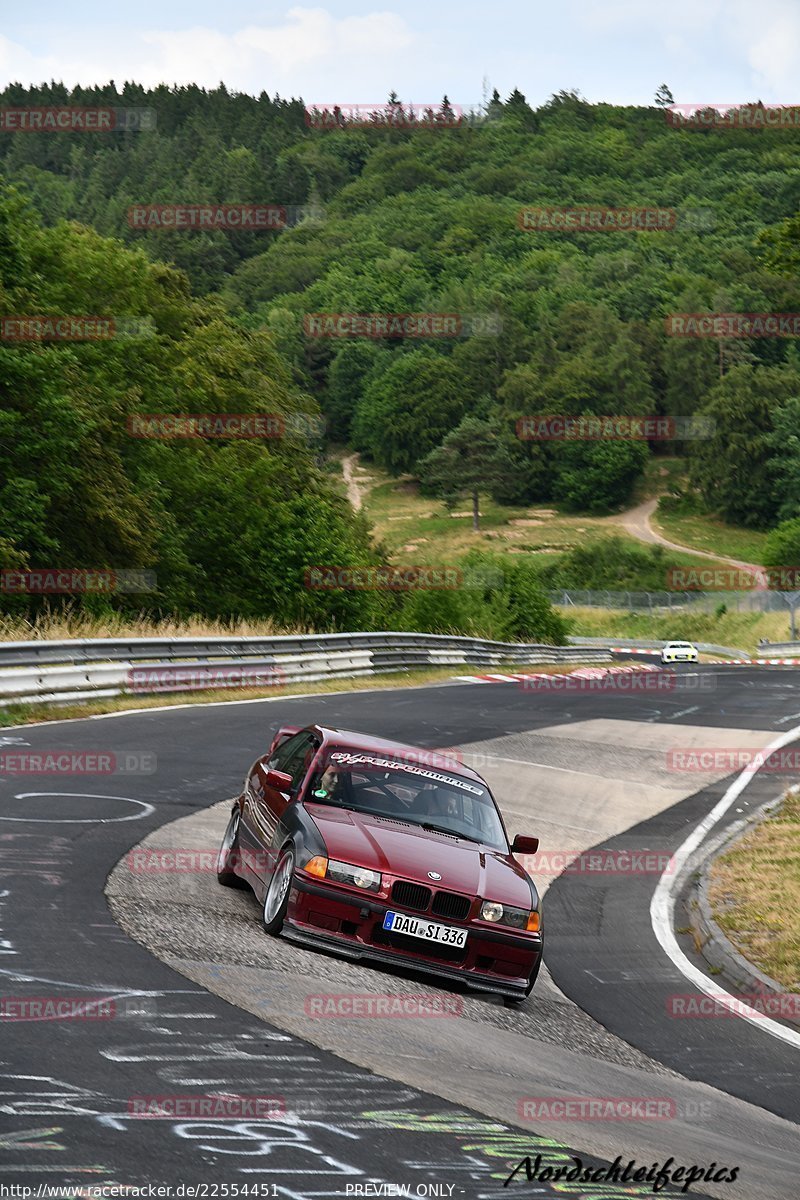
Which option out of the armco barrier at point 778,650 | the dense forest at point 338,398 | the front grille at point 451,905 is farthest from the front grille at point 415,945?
the armco barrier at point 778,650

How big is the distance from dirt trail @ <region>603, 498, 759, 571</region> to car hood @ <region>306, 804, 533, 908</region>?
111729mm

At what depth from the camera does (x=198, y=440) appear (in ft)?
156

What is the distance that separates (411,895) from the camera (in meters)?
9.03

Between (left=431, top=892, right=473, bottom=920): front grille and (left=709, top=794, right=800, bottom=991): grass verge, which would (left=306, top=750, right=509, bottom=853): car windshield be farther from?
(left=709, top=794, right=800, bottom=991): grass verge

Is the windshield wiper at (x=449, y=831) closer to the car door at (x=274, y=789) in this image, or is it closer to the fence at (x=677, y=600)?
the car door at (x=274, y=789)

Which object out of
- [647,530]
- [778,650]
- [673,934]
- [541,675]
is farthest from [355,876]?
[647,530]

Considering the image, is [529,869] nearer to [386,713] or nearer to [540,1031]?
[540,1031]

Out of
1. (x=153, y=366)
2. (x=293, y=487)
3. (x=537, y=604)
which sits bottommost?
(x=537, y=604)

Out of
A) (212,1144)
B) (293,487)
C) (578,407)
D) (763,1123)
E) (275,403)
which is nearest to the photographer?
(212,1144)

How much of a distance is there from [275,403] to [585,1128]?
61048 mm

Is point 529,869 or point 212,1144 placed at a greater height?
point 212,1144

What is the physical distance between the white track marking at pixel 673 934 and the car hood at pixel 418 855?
68.3 inches

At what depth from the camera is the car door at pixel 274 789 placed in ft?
32.6

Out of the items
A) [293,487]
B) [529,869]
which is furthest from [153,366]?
[529,869]
